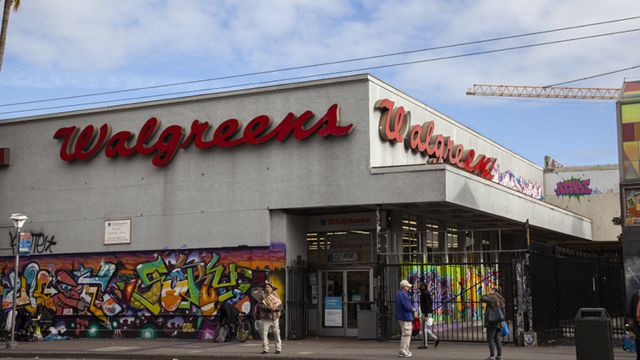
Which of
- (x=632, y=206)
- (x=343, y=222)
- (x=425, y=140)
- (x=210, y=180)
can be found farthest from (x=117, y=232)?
(x=632, y=206)

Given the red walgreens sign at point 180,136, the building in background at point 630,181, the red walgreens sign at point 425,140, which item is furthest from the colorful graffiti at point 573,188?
the red walgreens sign at point 180,136

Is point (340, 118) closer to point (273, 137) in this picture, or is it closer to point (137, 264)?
point (273, 137)

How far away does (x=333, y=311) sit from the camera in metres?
25.3

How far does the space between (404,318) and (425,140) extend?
32.0ft

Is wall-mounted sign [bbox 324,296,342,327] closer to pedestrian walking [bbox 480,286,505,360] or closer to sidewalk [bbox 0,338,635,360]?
sidewalk [bbox 0,338,635,360]

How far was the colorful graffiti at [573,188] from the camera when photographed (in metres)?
39.7

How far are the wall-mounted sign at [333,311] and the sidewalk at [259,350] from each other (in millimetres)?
995

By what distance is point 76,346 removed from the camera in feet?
76.6

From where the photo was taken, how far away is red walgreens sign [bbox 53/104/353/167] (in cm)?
2392

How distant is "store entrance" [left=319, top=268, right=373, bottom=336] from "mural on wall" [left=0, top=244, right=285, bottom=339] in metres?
2.10

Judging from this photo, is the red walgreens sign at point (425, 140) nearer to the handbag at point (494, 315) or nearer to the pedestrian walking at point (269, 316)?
the pedestrian walking at point (269, 316)

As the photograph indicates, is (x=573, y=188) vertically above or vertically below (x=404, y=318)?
above

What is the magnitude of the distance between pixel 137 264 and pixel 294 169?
6505 mm

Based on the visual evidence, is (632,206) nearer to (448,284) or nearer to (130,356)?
(448,284)
